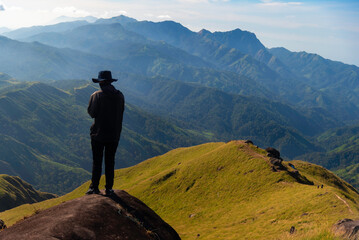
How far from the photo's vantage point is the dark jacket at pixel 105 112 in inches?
549

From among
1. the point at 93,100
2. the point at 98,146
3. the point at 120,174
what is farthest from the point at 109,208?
the point at 120,174

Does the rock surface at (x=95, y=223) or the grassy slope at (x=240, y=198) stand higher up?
the rock surface at (x=95, y=223)

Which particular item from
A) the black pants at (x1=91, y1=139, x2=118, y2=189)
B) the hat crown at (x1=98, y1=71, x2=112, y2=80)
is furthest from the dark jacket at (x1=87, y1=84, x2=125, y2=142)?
the hat crown at (x1=98, y1=71, x2=112, y2=80)

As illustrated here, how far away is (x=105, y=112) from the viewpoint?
14.0 metres

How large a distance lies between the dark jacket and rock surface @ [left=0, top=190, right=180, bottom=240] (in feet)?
11.1

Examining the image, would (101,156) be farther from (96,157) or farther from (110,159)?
(110,159)

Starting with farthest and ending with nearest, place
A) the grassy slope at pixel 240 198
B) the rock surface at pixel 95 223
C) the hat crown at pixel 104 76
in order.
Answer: the grassy slope at pixel 240 198
the hat crown at pixel 104 76
the rock surface at pixel 95 223

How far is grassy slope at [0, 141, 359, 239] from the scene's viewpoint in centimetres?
4171

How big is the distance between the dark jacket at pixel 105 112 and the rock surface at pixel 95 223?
133 inches

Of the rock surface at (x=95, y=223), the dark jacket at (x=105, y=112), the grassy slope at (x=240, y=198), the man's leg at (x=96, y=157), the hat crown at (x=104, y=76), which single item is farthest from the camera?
the grassy slope at (x=240, y=198)

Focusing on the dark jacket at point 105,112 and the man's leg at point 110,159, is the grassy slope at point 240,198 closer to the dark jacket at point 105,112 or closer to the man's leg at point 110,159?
the man's leg at point 110,159

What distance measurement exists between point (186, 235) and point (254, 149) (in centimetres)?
4420

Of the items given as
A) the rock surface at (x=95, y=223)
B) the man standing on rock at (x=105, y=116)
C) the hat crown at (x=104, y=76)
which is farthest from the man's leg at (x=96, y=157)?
the hat crown at (x=104, y=76)

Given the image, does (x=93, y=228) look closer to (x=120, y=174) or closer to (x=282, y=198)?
(x=282, y=198)
